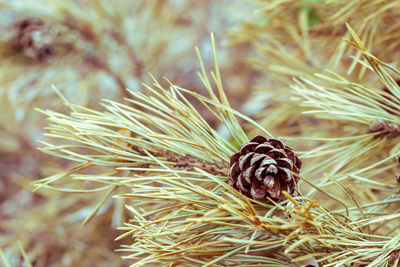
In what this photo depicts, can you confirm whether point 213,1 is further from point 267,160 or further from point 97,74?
point 267,160

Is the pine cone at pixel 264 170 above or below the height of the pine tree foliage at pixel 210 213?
above

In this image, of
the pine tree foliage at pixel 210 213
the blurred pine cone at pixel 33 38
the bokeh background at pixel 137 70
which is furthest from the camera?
the blurred pine cone at pixel 33 38

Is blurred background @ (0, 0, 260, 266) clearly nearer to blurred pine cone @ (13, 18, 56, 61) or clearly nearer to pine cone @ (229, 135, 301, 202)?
blurred pine cone @ (13, 18, 56, 61)

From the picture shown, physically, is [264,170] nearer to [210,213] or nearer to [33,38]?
[210,213]

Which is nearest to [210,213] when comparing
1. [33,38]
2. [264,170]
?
[264,170]

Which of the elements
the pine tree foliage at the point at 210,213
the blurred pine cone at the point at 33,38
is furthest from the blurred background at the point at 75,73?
the pine tree foliage at the point at 210,213

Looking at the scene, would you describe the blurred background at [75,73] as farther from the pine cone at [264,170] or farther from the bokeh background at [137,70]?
the pine cone at [264,170]
